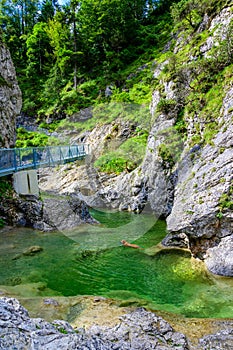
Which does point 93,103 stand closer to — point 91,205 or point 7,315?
point 91,205

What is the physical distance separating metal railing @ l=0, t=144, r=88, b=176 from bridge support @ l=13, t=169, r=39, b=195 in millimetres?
382

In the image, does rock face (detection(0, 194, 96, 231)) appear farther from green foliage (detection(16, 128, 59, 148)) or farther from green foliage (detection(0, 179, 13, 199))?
green foliage (detection(16, 128, 59, 148))

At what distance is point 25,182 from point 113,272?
7.80m

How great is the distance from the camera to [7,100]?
16.1 meters

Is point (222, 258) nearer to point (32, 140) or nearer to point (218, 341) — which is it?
point (218, 341)

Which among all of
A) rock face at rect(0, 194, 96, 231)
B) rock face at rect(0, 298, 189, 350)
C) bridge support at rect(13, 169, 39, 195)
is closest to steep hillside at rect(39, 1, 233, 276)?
rock face at rect(0, 298, 189, 350)

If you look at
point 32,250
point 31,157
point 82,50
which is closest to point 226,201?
point 32,250

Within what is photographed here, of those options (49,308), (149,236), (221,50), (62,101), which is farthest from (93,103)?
(49,308)

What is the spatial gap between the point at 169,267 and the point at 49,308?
4399mm

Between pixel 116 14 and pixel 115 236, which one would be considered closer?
pixel 115 236

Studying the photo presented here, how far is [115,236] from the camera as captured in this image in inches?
504

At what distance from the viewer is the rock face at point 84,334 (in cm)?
371

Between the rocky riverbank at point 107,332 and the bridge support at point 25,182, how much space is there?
8809mm

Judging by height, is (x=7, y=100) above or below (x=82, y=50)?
below
